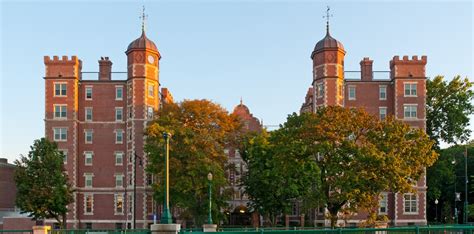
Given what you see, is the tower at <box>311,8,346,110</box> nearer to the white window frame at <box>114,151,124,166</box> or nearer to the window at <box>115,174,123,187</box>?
the white window frame at <box>114,151,124,166</box>

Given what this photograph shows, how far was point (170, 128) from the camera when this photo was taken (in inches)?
2061

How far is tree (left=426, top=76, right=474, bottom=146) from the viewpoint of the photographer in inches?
2724

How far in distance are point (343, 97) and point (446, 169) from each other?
17.7 meters

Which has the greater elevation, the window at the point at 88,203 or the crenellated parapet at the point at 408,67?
the crenellated parapet at the point at 408,67

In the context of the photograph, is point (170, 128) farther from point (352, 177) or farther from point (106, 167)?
point (352, 177)

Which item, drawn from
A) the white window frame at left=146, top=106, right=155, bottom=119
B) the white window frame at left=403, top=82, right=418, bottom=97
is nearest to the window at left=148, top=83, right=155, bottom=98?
the white window frame at left=146, top=106, right=155, bottom=119

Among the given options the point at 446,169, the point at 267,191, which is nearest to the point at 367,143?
the point at 267,191

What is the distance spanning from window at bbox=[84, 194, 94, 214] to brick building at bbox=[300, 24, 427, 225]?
27.4 m

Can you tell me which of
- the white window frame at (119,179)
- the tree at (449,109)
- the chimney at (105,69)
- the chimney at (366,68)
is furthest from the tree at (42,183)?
the tree at (449,109)

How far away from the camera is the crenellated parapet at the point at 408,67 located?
62.4m

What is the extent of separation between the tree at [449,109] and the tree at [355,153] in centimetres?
3162

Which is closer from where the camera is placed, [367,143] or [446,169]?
[367,143]

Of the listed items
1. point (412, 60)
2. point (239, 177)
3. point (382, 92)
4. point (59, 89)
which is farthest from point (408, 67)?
point (59, 89)

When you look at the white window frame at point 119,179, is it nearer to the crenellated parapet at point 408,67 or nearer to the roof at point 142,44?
the roof at point 142,44
